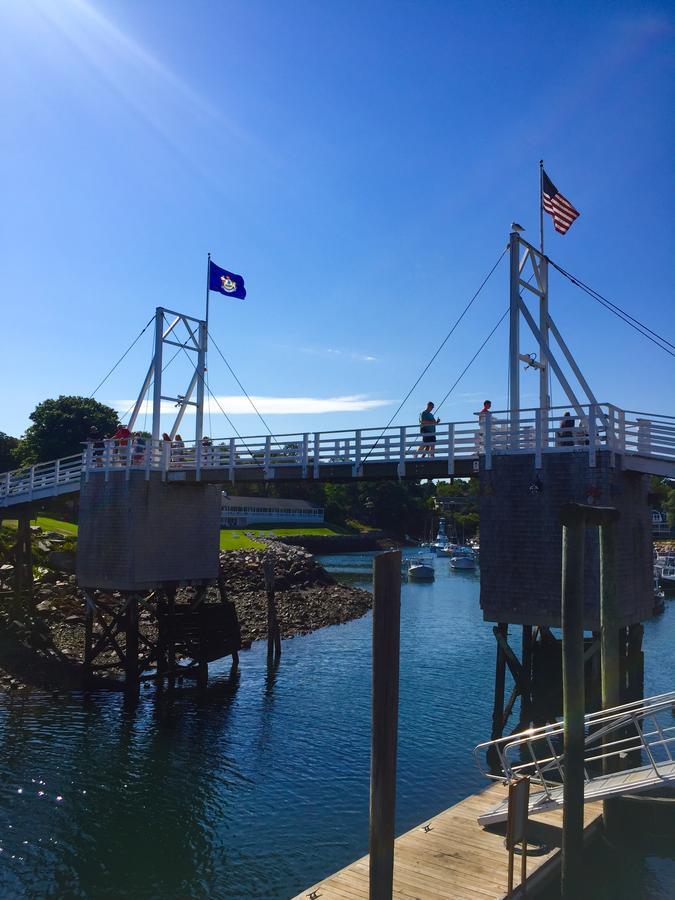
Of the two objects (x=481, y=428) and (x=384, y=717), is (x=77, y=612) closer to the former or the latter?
(x=481, y=428)

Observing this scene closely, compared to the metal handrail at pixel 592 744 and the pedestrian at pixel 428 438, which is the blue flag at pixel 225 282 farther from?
the metal handrail at pixel 592 744

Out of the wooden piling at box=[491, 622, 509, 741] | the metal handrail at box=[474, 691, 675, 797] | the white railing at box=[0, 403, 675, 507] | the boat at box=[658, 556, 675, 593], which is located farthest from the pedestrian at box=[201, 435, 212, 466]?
the boat at box=[658, 556, 675, 593]

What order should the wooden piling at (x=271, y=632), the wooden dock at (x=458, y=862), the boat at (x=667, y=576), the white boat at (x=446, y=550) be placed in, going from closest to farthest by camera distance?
the wooden dock at (x=458, y=862) < the wooden piling at (x=271, y=632) < the boat at (x=667, y=576) < the white boat at (x=446, y=550)

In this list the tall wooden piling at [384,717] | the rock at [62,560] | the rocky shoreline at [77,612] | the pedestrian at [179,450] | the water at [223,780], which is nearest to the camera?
the tall wooden piling at [384,717]

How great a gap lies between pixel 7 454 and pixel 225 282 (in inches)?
2983

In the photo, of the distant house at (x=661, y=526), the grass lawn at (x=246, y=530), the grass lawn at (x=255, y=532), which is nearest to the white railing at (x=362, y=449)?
the grass lawn at (x=246, y=530)

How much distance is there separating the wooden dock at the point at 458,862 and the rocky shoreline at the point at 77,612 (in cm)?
1716

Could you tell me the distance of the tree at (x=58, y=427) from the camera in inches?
3489

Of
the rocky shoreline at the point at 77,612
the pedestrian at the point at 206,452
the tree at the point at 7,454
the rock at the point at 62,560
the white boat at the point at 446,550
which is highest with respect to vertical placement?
the tree at the point at 7,454

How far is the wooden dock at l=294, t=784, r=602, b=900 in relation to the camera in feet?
31.5

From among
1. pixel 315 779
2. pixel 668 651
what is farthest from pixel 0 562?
pixel 668 651

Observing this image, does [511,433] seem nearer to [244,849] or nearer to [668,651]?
[244,849]

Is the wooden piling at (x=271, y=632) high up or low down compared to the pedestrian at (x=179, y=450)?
down

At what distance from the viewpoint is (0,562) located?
3170cm
